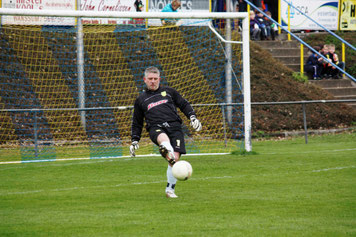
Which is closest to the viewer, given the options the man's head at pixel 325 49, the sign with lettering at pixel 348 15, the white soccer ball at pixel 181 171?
the white soccer ball at pixel 181 171

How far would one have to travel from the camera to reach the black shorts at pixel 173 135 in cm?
925

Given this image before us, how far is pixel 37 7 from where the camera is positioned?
58.7 ft

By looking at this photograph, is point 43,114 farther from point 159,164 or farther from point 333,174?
point 333,174

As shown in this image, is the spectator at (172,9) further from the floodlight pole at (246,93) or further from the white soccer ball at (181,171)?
the white soccer ball at (181,171)

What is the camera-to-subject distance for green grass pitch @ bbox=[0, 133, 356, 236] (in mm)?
6668

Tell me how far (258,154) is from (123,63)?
6961 mm

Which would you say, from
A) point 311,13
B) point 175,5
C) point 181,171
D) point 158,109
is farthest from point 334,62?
point 181,171

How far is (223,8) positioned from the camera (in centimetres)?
2517

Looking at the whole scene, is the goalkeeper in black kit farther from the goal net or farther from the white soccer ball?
the goal net

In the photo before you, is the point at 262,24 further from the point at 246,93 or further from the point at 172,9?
the point at 246,93

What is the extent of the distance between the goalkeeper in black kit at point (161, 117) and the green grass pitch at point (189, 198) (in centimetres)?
73

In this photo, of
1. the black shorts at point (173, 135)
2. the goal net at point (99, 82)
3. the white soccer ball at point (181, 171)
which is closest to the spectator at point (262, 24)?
the goal net at point (99, 82)

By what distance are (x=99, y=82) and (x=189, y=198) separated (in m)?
11.4

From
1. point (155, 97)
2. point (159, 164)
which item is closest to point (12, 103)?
point (159, 164)
